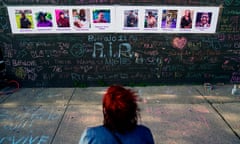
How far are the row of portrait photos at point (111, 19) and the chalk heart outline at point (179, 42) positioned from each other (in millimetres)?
177

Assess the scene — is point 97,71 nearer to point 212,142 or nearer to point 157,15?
point 157,15

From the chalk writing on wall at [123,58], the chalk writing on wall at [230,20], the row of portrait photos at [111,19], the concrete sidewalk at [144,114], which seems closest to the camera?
the concrete sidewalk at [144,114]

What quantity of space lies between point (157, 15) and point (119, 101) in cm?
334

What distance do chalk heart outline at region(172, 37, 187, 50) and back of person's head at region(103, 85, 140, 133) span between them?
3.34 m

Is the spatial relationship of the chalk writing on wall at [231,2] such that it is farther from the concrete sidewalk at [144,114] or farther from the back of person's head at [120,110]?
the back of person's head at [120,110]

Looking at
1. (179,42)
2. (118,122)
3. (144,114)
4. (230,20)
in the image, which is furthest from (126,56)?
(118,122)

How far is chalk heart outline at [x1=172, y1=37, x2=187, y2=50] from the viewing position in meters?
4.44

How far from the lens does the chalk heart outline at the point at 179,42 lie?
4.44 metres

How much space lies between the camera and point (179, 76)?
4.71m

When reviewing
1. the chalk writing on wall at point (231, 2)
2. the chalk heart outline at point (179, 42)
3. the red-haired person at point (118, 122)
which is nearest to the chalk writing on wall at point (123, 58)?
the chalk heart outline at point (179, 42)

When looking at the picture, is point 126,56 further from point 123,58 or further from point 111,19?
point 111,19

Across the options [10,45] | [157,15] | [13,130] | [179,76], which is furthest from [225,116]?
[10,45]

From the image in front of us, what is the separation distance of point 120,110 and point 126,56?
3262 millimetres

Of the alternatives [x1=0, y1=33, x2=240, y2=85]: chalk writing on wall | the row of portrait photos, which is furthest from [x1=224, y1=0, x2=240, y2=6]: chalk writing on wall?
[x1=0, y1=33, x2=240, y2=85]: chalk writing on wall
